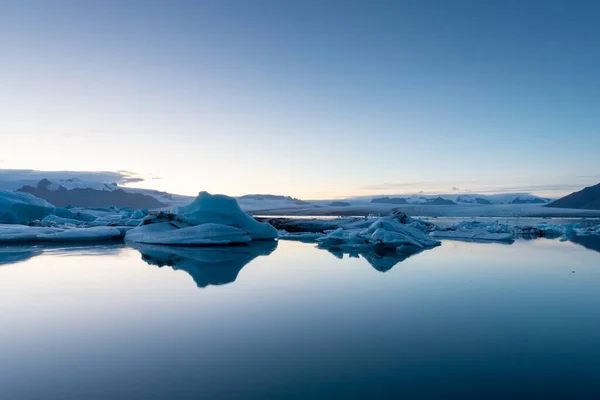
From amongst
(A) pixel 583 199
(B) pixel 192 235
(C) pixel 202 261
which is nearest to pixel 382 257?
(C) pixel 202 261

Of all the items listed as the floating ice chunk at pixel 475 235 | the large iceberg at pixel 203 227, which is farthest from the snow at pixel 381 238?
the floating ice chunk at pixel 475 235

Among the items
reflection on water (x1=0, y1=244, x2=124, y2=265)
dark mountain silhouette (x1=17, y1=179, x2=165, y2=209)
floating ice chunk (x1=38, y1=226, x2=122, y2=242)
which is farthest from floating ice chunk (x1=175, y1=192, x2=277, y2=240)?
dark mountain silhouette (x1=17, y1=179, x2=165, y2=209)

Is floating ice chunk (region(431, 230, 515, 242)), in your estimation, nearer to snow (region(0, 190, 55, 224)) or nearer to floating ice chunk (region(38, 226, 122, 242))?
floating ice chunk (region(38, 226, 122, 242))

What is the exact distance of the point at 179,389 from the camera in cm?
→ 299

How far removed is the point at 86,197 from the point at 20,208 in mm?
123062

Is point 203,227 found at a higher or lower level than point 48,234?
higher

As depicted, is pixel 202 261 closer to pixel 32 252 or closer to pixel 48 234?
pixel 32 252

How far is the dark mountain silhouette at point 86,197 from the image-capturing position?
12453 centimetres

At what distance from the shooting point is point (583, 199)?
77.0 m

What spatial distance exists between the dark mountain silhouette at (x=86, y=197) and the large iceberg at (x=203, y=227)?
4431 inches

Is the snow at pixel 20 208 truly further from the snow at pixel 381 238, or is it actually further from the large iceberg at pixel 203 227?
the snow at pixel 381 238

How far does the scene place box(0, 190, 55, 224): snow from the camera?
20547 millimetres

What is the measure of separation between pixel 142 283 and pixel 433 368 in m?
5.52

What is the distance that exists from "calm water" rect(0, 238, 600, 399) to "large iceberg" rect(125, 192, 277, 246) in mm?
5565
